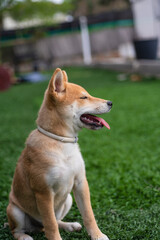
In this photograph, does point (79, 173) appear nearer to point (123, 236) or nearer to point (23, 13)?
point (123, 236)

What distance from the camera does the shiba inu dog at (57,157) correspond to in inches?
94.5

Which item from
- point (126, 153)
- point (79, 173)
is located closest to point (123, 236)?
point (79, 173)

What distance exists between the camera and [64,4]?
24297 millimetres

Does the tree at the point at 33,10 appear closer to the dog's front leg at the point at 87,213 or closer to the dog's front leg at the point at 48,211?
the dog's front leg at the point at 87,213

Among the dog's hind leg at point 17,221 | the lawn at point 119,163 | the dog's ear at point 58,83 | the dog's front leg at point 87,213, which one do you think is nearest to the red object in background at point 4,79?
the lawn at point 119,163

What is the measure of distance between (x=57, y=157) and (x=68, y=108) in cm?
37

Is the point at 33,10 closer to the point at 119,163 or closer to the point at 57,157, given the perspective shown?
the point at 119,163

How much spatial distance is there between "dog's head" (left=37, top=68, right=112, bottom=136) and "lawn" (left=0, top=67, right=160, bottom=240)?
0.92 m

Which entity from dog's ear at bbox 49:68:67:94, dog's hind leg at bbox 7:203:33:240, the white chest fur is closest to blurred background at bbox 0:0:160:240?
dog's hind leg at bbox 7:203:33:240

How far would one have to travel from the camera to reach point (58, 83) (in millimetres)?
2504

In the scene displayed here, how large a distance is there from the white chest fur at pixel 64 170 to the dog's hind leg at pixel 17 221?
41 centimetres

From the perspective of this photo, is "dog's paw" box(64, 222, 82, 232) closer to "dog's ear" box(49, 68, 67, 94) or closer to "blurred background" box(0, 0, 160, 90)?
"dog's ear" box(49, 68, 67, 94)

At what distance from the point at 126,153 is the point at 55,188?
8.29ft

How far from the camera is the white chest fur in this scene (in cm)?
237
